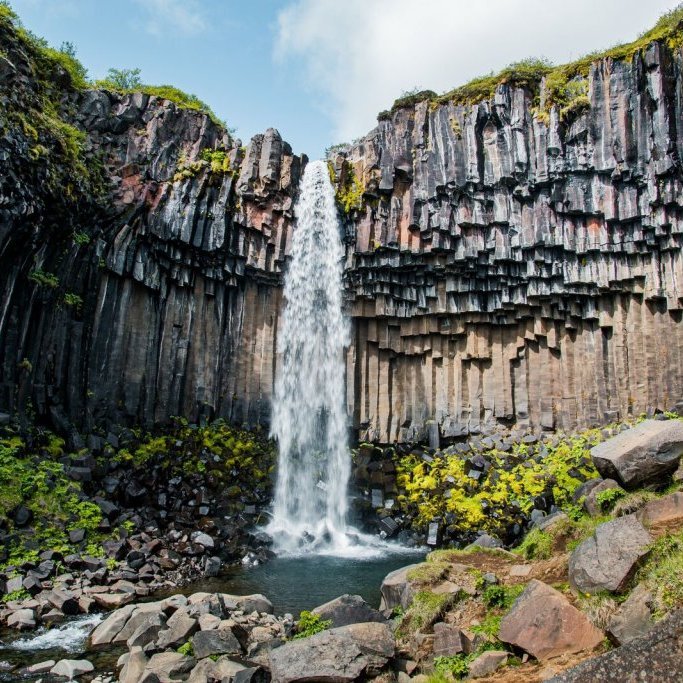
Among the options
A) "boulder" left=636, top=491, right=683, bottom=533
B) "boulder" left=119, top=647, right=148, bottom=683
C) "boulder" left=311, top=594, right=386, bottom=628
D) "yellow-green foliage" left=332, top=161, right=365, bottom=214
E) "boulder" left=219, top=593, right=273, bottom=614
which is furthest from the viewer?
"yellow-green foliage" left=332, top=161, right=365, bottom=214

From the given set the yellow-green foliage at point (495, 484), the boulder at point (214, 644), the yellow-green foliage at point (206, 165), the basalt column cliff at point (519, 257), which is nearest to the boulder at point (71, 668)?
the boulder at point (214, 644)

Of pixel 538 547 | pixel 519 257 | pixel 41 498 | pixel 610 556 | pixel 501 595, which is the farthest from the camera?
pixel 519 257

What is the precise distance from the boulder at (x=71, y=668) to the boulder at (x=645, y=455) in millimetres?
8079

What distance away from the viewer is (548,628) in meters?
6.27

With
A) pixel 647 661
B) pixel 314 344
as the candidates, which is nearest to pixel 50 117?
pixel 314 344

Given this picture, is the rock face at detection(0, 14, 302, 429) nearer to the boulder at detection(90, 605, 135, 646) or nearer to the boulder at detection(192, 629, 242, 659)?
the boulder at detection(90, 605, 135, 646)

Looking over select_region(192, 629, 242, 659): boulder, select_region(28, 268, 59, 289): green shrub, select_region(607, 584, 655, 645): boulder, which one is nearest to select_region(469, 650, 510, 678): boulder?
select_region(607, 584, 655, 645): boulder

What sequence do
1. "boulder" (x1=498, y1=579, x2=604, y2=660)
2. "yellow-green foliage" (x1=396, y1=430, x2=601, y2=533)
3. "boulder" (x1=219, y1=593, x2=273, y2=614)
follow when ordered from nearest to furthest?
"boulder" (x1=498, y1=579, x2=604, y2=660)
"boulder" (x1=219, y1=593, x2=273, y2=614)
"yellow-green foliage" (x1=396, y1=430, x2=601, y2=533)

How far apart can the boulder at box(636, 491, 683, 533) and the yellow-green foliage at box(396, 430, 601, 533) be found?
9077mm

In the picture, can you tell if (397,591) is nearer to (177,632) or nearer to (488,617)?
(488,617)

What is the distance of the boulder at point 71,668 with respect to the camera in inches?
320

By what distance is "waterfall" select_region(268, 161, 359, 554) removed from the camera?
69.4ft

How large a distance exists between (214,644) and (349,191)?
17.5 m

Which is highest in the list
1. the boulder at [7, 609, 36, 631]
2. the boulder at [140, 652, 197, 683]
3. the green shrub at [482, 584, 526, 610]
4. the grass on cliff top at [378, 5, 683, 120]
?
the grass on cliff top at [378, 5, 683, 120]
